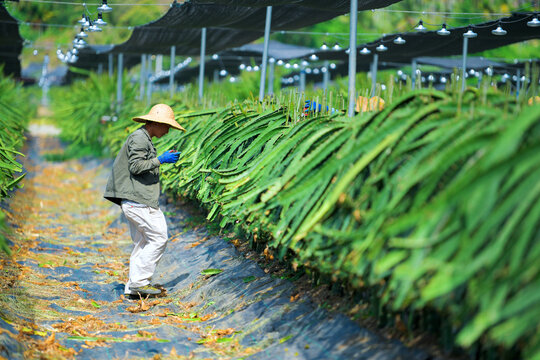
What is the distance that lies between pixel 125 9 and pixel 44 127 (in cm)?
3146

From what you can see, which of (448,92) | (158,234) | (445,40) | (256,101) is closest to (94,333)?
(158,234)

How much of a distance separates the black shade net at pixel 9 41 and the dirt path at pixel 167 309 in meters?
5.01

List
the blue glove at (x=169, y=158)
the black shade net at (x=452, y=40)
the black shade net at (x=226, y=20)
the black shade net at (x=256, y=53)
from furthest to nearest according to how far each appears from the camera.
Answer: the black shade net at (x=256, y=53) → the black shade net at (x=452, y=40) → the black shade net at (x=226, y=20) → the blue glove at (x=169, y=158)

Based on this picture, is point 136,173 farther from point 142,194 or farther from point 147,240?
point 147,240

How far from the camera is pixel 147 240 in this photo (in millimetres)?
5262

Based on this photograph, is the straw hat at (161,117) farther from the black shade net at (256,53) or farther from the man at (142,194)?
the black shade net at (256,53)

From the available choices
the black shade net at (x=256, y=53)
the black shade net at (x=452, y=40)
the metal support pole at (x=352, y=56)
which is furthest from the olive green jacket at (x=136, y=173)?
the black shade net at (x=256, y=53)

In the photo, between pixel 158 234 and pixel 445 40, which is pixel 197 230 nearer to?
pixel 158 234

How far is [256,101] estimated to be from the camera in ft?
21.6

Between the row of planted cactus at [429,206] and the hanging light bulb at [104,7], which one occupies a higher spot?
the hanging light bulb at [104,7]

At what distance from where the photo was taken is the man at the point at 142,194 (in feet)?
16.7

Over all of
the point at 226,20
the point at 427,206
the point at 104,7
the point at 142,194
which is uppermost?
the point at 104,7

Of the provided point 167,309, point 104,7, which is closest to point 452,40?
point 104,7

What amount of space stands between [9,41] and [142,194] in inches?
418
